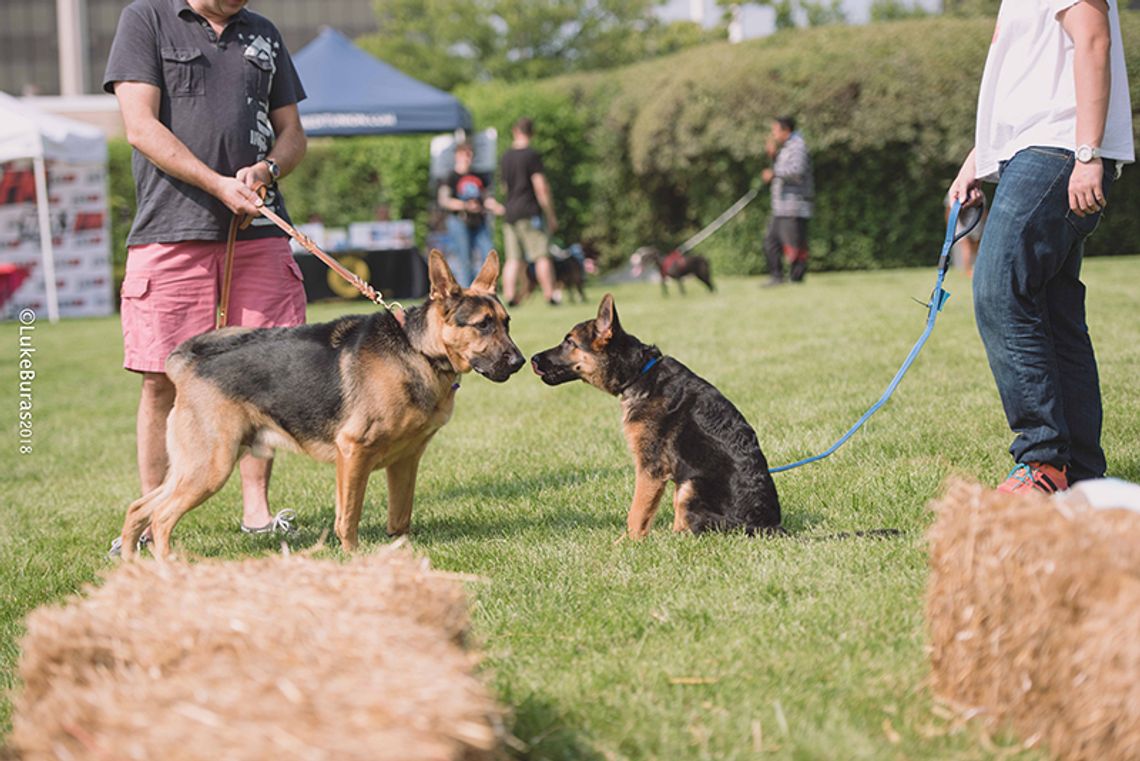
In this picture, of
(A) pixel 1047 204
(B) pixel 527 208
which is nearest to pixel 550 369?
(A) pixel 1047 204

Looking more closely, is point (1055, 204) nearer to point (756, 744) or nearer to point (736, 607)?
point (736, 607)

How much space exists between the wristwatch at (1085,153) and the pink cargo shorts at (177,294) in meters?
3.48

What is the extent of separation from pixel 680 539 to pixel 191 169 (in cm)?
259

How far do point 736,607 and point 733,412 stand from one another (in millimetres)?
1394

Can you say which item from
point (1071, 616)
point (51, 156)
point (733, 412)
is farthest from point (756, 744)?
point (51, 156)

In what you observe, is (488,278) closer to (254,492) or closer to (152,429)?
(254,492)

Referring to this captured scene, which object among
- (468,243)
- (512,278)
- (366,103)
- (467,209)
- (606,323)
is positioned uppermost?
(366,103)

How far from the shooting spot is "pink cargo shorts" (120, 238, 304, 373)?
196 inches

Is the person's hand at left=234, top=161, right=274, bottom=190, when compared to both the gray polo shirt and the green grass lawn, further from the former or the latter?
the green grass lawn

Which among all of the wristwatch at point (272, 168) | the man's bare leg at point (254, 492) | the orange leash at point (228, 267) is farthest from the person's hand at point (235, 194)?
the man's bare leg at point (254, 492)

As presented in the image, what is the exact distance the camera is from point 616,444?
6.62 meters

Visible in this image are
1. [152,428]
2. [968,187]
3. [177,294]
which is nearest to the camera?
[968,187]

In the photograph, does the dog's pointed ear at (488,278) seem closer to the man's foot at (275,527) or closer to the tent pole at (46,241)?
the man's foot at (275,527)

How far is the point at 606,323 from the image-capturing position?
502 cm
